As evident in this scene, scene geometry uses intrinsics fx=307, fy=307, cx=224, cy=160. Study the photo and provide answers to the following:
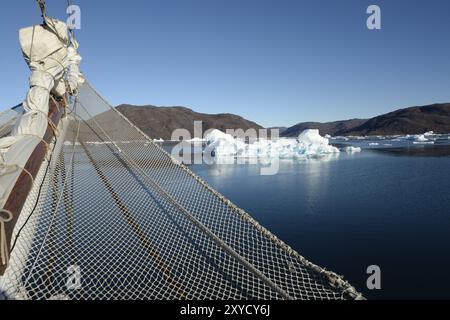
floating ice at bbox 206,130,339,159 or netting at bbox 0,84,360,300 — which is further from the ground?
floating ice at bbox 206,130,339,159

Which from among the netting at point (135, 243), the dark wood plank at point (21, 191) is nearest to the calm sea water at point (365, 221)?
the netting at point (135, 243)

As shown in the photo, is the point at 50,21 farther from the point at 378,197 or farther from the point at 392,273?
the point at 378,197

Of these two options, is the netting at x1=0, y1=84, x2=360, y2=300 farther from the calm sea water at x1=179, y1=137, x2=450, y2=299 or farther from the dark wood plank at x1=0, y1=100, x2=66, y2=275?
the calm sea water at x1=179, y1=137, x2=450, y2=299

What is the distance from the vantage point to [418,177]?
51.4 feet

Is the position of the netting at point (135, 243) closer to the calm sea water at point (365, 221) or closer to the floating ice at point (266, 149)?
the calm sea water at point (365, 221)

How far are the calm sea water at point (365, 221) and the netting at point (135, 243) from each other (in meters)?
1.25

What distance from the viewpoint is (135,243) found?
612 centimetres

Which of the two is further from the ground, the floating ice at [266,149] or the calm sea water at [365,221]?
the floating ice at [266,149]

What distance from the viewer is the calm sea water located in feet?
18.3

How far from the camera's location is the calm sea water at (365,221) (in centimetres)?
558

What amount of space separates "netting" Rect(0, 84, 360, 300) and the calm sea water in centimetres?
125

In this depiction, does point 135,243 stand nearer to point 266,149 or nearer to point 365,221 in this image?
point 365,221

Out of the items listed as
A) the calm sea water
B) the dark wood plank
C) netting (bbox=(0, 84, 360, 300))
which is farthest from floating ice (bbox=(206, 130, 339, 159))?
the dark wood plank
